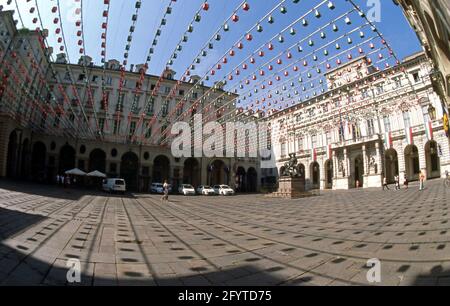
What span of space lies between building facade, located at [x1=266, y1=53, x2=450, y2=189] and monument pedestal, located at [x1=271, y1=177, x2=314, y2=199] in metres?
2.99

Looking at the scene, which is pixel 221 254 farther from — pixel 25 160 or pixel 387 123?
pixel 387 123

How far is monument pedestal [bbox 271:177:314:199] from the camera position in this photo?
25.0m

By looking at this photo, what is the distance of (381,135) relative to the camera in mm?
38938

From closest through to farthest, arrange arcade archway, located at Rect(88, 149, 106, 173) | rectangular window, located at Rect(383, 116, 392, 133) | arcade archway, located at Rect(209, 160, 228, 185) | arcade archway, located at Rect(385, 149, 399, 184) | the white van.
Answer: the white van < arcade archway, located at Rect(88, 149, 106, 173) < rectangular window, located at Rect(383, 116, 392, 133) < arcade archway, located at Rect(385, 149, 399, 184) < arcade archway, located at Rect(209, 160, 228, 185)

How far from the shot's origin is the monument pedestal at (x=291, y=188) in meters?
25.0

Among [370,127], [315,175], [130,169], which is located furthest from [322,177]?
[130,169]

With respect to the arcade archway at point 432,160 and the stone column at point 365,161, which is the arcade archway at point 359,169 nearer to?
the stone column at point 365,161

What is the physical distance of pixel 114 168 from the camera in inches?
1519

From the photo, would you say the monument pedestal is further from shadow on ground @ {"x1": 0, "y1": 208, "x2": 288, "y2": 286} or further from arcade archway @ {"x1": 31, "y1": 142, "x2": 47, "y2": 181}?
arcade archway @ {"x1": 31, "y1": 142, "x2": 47, "y2": 181}

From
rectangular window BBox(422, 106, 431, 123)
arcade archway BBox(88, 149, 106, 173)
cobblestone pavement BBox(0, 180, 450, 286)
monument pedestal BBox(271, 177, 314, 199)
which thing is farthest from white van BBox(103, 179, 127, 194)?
rectangular window BBox(422, 106, 431, 123)

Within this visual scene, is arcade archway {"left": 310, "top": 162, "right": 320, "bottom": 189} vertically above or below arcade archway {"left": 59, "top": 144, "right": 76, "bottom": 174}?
below

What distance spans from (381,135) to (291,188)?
2255 cm

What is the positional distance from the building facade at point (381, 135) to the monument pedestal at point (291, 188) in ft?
9.82
